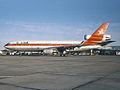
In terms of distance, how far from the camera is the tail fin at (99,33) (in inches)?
1886

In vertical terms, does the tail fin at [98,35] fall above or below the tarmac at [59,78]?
above

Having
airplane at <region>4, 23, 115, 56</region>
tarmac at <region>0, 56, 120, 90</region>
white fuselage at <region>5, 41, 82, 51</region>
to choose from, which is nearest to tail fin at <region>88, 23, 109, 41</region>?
airplane at <region>4, 23, 115, 56</region>

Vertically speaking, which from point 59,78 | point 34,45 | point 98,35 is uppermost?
point 98,35

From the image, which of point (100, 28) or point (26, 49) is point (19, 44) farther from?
point (100, 28)

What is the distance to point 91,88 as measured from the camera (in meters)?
5.12

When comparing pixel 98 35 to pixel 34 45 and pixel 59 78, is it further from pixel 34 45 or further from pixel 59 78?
pixel 59 78

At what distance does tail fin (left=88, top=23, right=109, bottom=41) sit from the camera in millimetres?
47906

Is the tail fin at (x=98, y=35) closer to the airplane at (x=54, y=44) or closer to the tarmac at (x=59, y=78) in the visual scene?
the airplane at (x=54, y=44)

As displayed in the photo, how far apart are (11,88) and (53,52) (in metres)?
35.1

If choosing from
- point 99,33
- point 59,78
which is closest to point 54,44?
point 99,33

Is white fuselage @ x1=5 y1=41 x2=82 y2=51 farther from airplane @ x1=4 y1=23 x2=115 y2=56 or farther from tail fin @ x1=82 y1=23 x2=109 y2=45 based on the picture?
tail fin @ x1=82 y1=23 x2=109 y2=45

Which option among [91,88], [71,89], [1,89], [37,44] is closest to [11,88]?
[1,89]

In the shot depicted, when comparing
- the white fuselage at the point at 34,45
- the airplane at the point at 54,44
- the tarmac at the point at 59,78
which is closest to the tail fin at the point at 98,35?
the airplane at the point at 54,44

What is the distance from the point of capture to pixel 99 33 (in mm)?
48156
